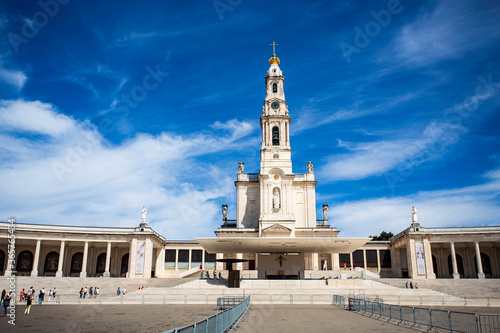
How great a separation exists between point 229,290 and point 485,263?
43.8 m

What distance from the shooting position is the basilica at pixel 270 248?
171 ft

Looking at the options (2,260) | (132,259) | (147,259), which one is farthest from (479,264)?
(2,260)

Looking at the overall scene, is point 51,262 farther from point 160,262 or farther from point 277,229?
point 277,229

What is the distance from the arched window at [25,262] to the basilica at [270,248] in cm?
14

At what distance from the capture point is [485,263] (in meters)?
58.6

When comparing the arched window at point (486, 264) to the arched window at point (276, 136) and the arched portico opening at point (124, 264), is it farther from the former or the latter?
the arched portico opening at point (124, 264)

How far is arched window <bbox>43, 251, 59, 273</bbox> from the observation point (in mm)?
58131

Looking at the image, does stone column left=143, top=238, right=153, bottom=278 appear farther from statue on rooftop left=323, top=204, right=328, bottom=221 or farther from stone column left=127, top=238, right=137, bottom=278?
statue on rooftop left=323, top=204, right=328, bottom=221

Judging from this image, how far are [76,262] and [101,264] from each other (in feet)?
12.0

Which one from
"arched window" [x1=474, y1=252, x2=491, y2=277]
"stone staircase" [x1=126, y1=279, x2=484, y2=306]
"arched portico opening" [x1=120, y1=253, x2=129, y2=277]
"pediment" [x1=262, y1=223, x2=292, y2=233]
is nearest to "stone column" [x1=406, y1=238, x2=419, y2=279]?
"arched window" [x1=474, y1=252, x2=491, y2=277]

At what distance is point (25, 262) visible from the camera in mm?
57625

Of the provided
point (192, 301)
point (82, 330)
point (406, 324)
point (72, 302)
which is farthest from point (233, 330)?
point (72, 302)

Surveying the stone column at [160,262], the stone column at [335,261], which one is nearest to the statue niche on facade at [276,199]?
the stone column at [335,261]

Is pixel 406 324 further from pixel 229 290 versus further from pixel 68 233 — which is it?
pixel 68 233
